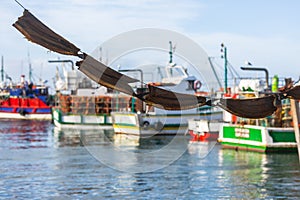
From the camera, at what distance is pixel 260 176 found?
2089 centimetres

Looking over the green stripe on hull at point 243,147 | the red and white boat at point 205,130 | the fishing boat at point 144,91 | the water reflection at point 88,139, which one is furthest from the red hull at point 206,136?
the fishing boat at point 144,91

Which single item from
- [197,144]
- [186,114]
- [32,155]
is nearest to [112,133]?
[186,114]

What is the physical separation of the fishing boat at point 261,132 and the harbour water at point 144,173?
604mm

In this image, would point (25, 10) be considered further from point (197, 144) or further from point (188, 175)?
point (197, 144)

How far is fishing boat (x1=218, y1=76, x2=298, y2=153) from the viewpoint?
88.8 feet

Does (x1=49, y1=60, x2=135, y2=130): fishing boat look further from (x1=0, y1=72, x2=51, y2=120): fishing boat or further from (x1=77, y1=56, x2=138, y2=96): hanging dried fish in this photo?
(x1=77, y1=56, x2=138, y2=96): hanging dried fish

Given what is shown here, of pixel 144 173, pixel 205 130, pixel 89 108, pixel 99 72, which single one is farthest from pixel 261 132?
pixel 89 108

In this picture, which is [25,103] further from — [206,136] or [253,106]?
[253,106]

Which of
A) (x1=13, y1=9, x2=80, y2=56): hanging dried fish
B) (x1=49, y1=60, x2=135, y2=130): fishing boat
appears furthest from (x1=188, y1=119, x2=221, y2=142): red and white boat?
(x1=13, y1=9, x2=80, y2=56): hanging dried fish

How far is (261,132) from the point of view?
27281 mm

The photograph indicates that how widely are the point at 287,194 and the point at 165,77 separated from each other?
104ft

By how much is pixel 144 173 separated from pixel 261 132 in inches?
302

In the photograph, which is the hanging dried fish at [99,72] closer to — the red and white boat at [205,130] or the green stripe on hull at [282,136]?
the green stripe on hull at [282,136]

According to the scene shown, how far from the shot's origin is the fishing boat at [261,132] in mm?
27078
